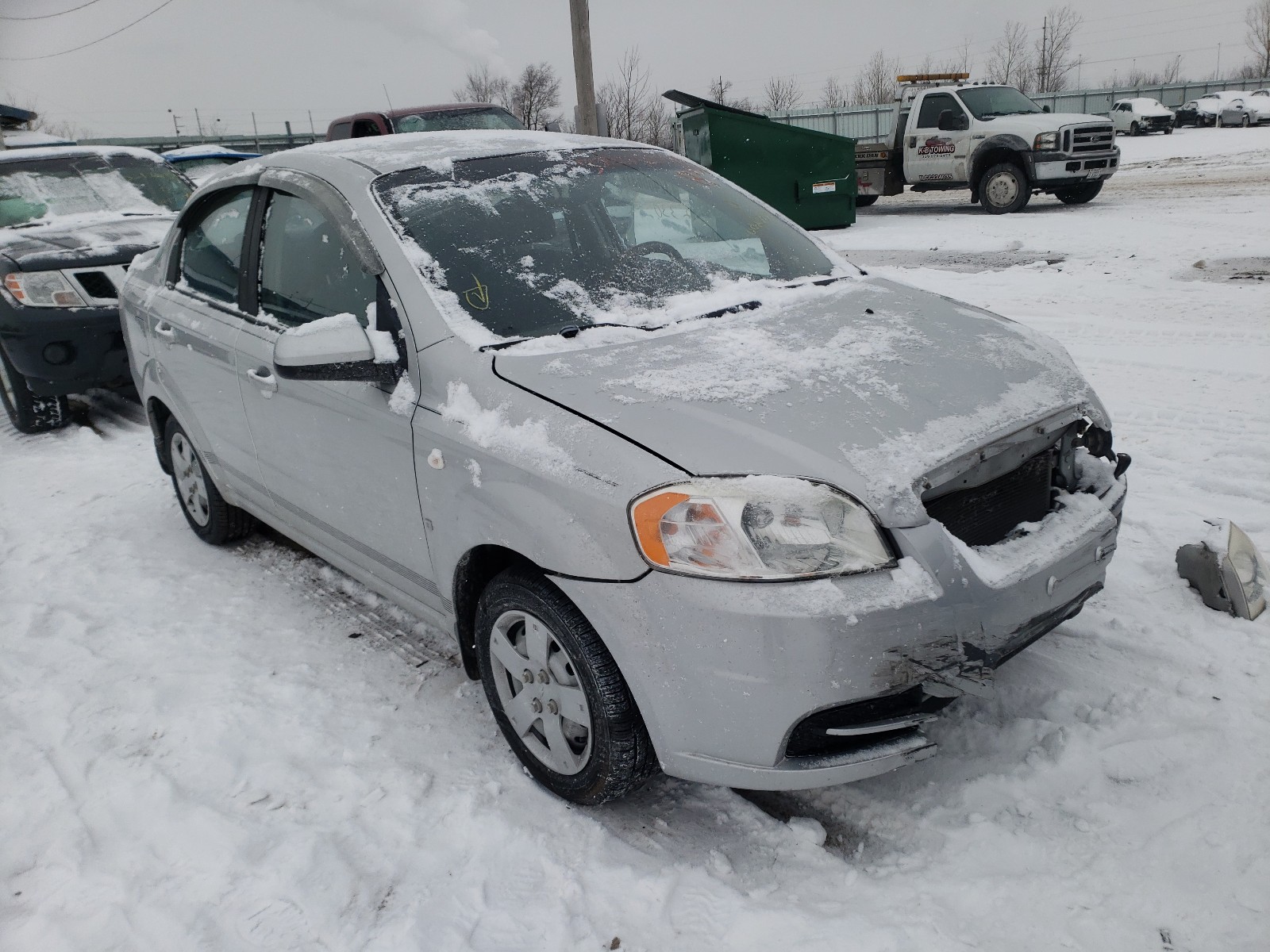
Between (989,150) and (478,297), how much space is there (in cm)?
1357

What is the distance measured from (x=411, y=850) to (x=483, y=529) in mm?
851

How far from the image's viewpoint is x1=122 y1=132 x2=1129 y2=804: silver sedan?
79.8 inches

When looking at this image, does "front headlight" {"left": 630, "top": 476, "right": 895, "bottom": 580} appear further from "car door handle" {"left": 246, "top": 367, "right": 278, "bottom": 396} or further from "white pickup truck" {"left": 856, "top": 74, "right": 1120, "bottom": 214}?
"white pickup truck" {"left": 856, "top": 74, "right": 1120, "bottom": 214}

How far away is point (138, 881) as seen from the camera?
7.65 ft

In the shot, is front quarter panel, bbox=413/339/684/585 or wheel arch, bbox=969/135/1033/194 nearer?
front quarter panel, bbox=413/339/684/585

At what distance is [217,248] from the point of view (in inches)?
148

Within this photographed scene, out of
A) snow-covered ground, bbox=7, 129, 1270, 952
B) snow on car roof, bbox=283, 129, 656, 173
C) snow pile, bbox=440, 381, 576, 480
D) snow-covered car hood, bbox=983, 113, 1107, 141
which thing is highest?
snow-covered car hood, bbox=983, 113, 1107, 141

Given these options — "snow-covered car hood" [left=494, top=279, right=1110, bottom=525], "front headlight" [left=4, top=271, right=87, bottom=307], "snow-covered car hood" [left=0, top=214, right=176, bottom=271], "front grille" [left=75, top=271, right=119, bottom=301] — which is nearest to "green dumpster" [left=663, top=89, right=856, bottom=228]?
"snow-covered car hood" [left=0, top=214, right=176, bottom=271]

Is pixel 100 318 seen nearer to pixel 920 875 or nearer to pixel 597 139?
pixel 597 139

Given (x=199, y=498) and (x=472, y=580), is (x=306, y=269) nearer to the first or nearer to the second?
(x=472, y=580)

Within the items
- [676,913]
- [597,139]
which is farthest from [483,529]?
[597,139]

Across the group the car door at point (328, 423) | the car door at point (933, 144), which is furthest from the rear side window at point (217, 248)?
the car door at point (933, 144)

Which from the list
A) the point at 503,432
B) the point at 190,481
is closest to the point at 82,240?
the point at 190,481

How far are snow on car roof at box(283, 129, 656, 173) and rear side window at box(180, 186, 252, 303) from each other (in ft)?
0.85
